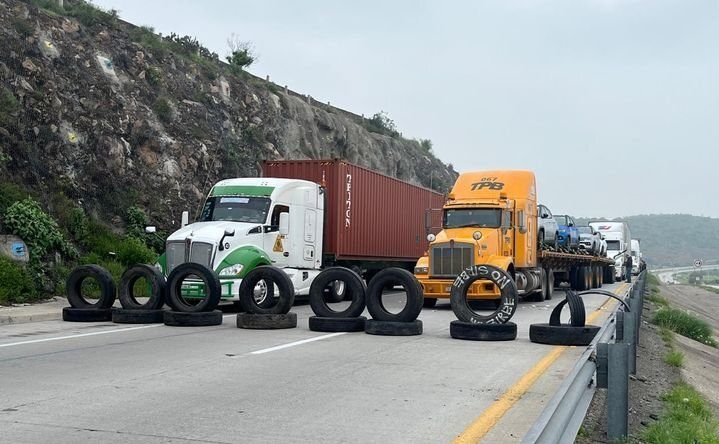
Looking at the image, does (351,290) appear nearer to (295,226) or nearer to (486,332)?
(486,332)

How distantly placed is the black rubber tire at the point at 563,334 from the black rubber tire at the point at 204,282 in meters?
6.01

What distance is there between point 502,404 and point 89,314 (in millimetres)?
10396

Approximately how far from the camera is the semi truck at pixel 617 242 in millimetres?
48031

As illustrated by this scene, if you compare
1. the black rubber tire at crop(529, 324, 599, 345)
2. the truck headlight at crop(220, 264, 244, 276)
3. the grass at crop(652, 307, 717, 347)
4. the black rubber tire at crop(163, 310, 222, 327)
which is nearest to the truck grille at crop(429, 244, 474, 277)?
the truck headlight at crop(220, 264, 244, 276)

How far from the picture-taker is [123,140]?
Result: 27516 mm

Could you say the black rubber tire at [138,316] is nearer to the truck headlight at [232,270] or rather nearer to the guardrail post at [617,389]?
the truck headlight at [232,270]

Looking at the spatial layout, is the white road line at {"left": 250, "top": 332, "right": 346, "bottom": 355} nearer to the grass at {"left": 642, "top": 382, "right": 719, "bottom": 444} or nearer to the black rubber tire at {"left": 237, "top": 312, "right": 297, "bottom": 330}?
the black rubber tire at {"left": 237, "top": 312, "right": 297, "bottom": 330}

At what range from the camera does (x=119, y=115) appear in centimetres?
2805

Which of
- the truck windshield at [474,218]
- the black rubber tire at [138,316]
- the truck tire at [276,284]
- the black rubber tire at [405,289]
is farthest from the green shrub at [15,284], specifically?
the truck windshield at [474,218]

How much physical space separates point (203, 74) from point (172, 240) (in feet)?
67.2

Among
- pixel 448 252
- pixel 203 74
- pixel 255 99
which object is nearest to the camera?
pixel 448 252

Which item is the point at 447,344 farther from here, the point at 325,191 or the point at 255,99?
the point at 255,99

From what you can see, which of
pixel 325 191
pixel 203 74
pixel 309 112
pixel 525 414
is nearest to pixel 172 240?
pixel 325 191

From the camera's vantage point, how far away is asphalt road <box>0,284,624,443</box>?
6.32 meters
